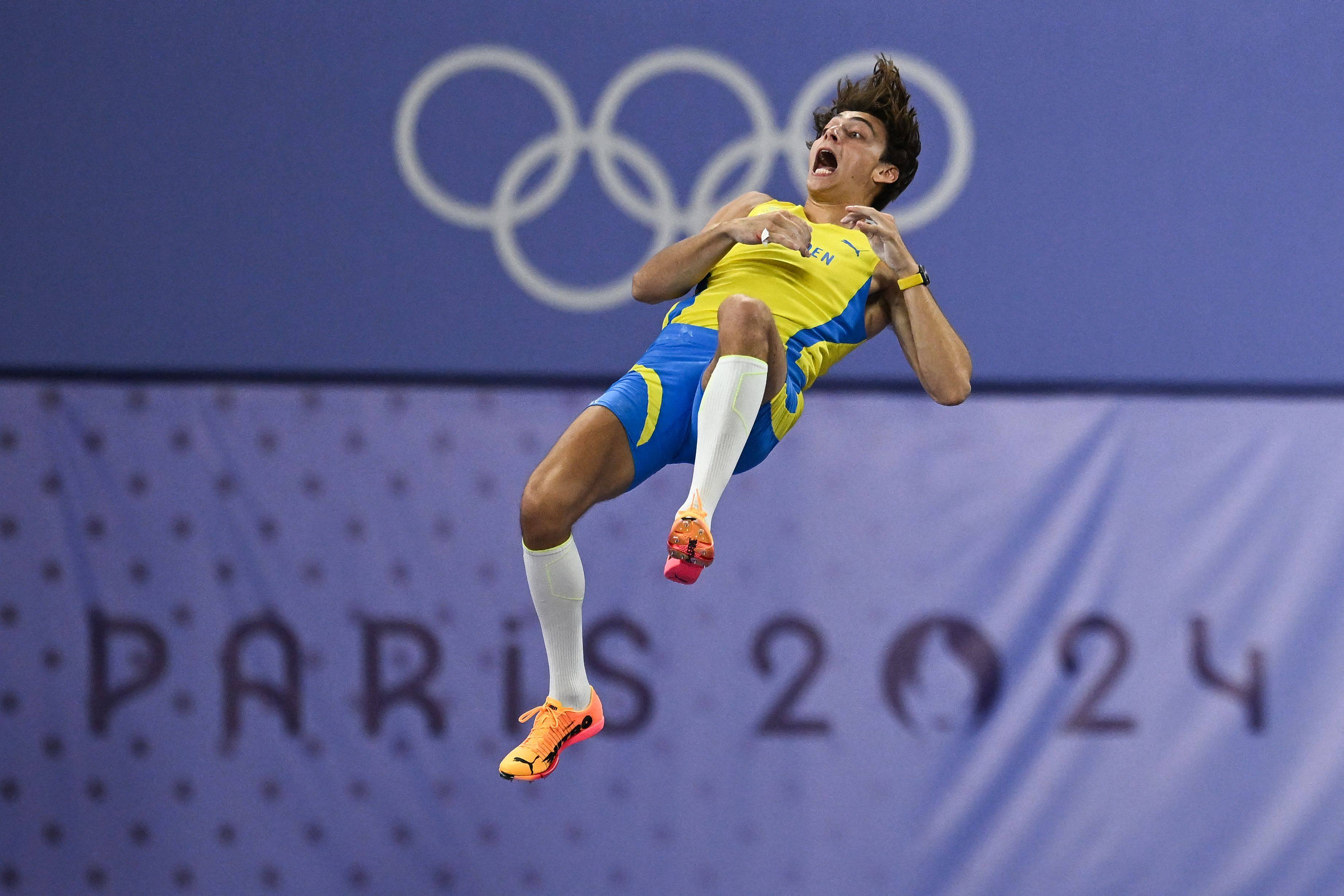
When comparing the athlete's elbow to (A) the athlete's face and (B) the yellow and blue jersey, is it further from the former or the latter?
(A) the athlete's face

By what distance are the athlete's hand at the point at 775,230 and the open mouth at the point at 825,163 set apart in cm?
36

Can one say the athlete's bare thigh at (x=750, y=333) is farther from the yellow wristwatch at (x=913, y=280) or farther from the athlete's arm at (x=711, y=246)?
the yellow wristwatch at (x=913, y=280)

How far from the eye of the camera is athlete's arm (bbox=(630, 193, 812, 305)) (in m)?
3.86

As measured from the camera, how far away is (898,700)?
22.5 feet

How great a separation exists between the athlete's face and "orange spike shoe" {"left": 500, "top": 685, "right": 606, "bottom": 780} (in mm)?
1585

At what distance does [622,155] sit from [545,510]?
3.95 m

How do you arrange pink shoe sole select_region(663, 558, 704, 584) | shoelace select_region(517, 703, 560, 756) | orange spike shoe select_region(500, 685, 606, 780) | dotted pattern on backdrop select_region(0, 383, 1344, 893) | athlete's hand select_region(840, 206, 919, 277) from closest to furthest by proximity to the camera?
pink shoe sole select_region(663, 558, 704, 584) < orange spike shoe select_region(500, 685, 606, 780) < shoelace select_region(517, 703, 560, 756) < athlete's hand select_region(840, 206, 919, 277) < dotted pattern on backdrop select_region(0, 383, 1344, 893)

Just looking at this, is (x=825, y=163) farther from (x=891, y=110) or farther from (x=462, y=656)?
(x=462, y=656)

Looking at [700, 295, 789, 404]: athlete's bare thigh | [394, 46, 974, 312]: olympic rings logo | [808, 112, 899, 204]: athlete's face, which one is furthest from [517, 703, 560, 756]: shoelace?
[394, 46, 974, 312]: olympic rings logo

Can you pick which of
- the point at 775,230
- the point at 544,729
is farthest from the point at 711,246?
the point at 544,729

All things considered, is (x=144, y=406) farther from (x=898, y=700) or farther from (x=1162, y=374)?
(x=1162, y=374)

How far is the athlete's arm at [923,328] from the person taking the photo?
4039 millimetres

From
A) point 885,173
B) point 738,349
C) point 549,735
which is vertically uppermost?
point 885,173

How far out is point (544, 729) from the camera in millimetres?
3982
